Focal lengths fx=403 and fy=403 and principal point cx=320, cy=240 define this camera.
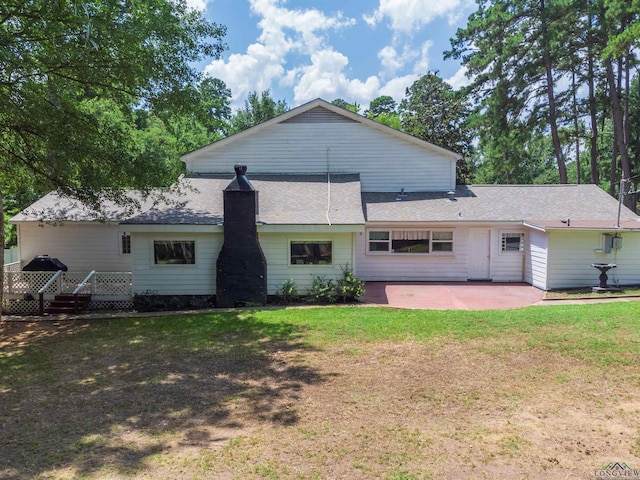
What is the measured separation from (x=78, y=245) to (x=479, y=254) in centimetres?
1548

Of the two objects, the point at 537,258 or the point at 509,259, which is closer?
the point at 537,258

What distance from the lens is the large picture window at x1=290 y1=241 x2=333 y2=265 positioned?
1310 centimetres

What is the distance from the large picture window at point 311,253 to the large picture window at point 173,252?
3244 millimetres

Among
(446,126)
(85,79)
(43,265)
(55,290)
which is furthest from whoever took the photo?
(446,126)

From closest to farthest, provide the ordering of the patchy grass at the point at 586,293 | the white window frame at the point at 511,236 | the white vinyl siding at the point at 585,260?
1. the patchy grass at the point at 586,293
2. the white vinyl siding at the point at 585,260
3. the white window frame at the point at 511,236

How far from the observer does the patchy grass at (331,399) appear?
4238 mm

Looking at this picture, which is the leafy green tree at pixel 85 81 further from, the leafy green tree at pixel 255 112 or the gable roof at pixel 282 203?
the leafy green tree at pixel 255 112

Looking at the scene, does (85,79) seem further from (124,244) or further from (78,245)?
(78,245)

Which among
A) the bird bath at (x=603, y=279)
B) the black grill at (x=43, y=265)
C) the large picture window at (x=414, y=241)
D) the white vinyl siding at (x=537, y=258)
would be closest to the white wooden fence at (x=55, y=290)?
the black grill at (x=43, y=265)

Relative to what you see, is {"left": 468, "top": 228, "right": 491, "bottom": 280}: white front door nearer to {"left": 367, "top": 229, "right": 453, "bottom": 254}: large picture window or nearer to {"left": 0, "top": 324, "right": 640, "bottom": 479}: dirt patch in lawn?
{"left": 367, "top": 229, "right": 453, "bottom": 254}: large picture window

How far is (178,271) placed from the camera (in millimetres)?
12953

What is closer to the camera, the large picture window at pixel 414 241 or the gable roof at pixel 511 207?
the gable roof at pixel 511 207

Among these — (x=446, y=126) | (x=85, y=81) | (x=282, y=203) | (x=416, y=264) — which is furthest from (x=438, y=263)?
(x=446, y=126)

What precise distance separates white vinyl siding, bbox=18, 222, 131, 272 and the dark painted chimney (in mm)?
5060
